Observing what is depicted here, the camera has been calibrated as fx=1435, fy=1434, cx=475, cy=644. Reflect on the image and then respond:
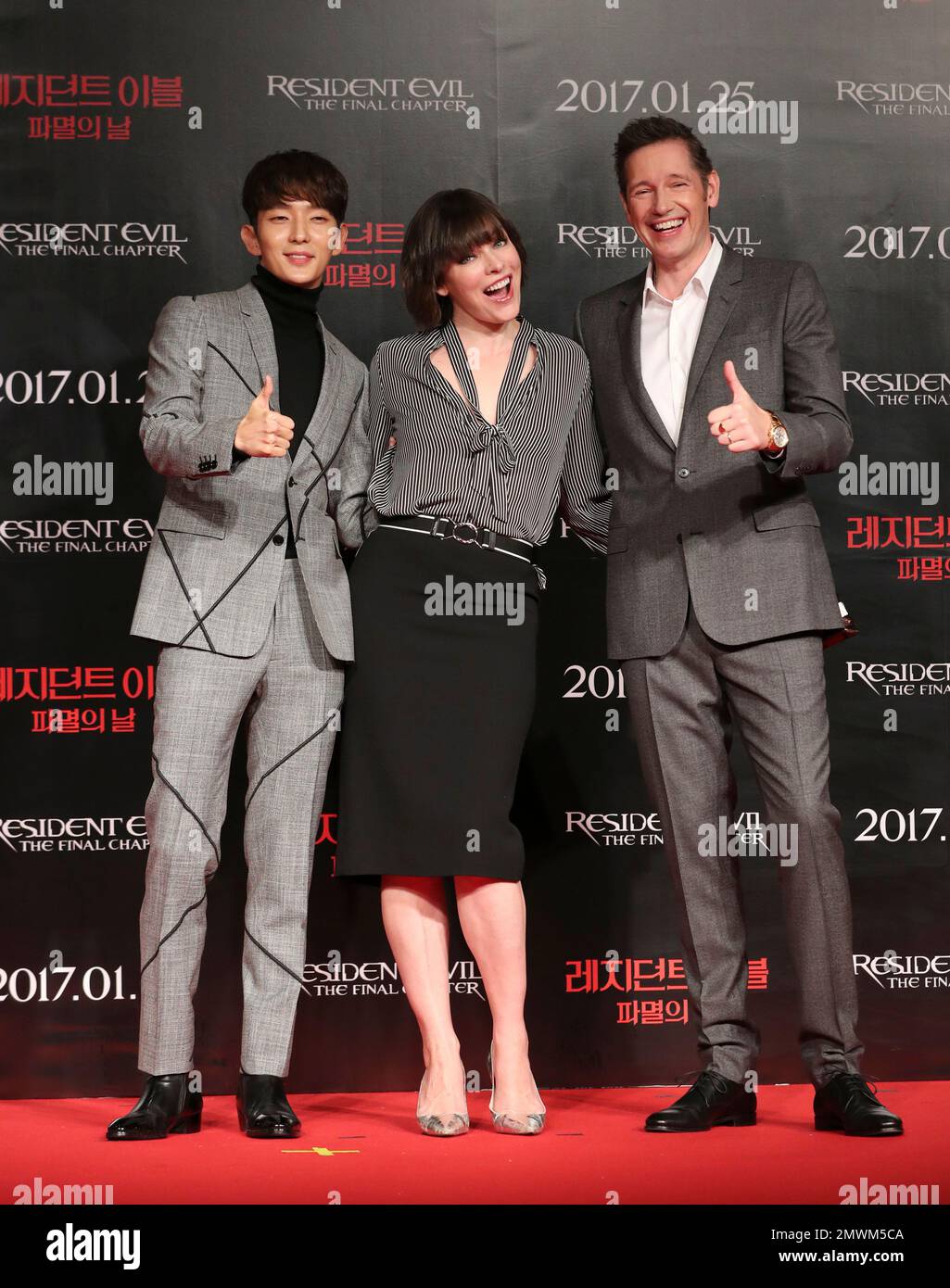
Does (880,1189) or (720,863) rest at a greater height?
(720,863)

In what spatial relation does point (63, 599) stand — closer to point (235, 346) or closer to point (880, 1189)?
point (235, 346)

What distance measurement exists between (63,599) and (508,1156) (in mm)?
1950

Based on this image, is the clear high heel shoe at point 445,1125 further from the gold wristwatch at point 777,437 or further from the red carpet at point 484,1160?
the gold wristwatch at point 777,437

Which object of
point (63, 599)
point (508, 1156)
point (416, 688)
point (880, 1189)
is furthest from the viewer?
point (63, 599)

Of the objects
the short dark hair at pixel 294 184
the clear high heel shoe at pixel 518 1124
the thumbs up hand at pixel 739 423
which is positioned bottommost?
the clear high heel shoe at pixel 518 1124

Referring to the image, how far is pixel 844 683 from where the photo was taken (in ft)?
13.3

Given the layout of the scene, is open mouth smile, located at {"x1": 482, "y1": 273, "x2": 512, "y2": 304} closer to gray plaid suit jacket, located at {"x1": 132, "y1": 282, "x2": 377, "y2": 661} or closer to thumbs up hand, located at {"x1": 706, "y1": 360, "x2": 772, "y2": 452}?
gray plaid suit jacket, located at {"x1": 132, "y1": 282, "x2": 377, "y2": 661}

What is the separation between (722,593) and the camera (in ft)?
10.9

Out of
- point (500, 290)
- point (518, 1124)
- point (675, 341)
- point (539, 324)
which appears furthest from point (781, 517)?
point (518, 1124)

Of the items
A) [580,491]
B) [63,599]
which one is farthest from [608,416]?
[63,599]

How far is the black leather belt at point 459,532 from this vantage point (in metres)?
3.37

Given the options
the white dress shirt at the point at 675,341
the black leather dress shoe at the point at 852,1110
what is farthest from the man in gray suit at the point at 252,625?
the black leather dress shoe at the point at 852,1110

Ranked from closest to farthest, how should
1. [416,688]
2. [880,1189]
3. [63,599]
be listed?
[880,1189] → [416,688] → [63,599]

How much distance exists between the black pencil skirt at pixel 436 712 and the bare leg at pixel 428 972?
12cm
